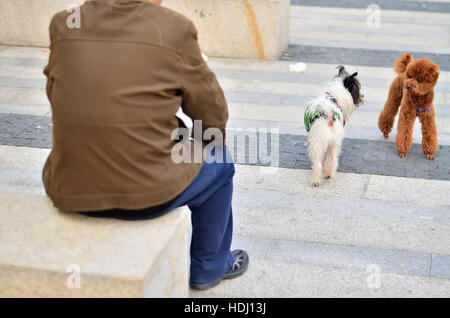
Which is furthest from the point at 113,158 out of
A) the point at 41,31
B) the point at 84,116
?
the point at 41,31

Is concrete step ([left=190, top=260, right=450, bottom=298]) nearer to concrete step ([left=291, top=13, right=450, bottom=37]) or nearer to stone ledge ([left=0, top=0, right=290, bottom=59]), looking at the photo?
stone ledge ([left=0, top=0, right=290, bottom=59])

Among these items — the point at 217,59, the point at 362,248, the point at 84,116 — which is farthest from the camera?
the point at 217,59

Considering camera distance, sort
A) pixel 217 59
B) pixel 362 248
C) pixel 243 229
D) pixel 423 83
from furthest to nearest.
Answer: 1. pixel 217 59
2. pixel 423 83
3. pixel 243 229
4. pixel 362 248

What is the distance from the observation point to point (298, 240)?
165 inches

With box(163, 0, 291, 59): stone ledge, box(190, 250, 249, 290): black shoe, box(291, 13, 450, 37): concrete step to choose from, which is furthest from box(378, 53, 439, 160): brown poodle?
box(291, 13, 450, 37): concrete step

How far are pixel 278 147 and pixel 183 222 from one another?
3027 millimetres

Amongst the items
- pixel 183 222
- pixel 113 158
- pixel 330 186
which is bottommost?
pixel 330 186

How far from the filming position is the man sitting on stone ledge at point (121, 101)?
8.53 ft

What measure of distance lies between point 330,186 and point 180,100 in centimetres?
257

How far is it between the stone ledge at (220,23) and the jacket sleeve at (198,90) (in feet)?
19.0

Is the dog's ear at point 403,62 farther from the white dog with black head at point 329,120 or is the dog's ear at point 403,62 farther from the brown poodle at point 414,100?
the white dog with black head at point 329,120

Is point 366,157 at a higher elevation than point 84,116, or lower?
lower

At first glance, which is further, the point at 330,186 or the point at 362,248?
the point at 330,186

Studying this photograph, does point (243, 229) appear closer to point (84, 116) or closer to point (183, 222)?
point (183, 222)
